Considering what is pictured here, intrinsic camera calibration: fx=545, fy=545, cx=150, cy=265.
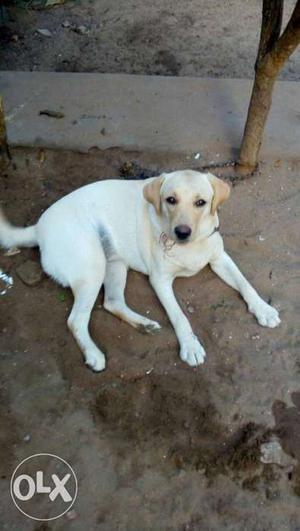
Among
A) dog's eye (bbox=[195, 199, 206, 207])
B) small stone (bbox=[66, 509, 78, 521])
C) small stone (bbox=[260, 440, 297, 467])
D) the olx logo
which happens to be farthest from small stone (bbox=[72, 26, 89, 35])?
small stone (bbox=[66, 509, 78, 521])

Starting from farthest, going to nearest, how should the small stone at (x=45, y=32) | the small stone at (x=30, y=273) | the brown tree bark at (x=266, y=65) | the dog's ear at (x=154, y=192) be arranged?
the small stone at (x=45, y=32) < the small stone at (x=30, y=273) < the brown tree bark at (x=266, y=65) < the dog's ear at (x=154, y=192)

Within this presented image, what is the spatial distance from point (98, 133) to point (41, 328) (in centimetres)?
181

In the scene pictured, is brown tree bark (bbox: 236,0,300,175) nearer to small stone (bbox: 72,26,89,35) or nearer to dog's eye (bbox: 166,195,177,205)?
dog's eye (bbox: 166,195,177,205)

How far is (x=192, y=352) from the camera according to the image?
3.00 metres

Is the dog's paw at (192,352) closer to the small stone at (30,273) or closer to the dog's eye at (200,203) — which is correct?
the dog's eye at (200,203)

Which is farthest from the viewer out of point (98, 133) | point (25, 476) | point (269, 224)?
A: point (98, 133)

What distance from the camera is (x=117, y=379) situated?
9.66ft

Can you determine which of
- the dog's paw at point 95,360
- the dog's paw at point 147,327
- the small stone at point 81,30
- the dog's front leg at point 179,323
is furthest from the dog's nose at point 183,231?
the small stone at point 81,30

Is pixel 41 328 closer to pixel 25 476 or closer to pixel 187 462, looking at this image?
pixel 25 476

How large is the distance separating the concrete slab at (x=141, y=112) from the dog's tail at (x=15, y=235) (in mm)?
1125

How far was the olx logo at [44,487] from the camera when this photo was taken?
8.12 ft

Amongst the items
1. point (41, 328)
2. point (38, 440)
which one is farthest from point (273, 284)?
point (38, 440)

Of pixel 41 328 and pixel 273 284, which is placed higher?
pixel 273 284

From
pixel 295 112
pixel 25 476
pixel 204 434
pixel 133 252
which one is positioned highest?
pixel 295 112
